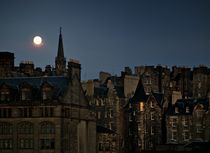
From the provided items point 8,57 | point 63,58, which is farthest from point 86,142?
point 63,58

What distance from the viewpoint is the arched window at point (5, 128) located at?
321 feet

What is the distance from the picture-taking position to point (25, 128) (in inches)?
3824

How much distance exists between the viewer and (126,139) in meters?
122

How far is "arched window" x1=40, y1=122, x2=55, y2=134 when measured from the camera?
96.2 m

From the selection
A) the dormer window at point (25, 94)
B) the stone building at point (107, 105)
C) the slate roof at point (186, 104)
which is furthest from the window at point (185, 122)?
the dormer window at point (25, 94)

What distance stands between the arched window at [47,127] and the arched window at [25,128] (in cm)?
154

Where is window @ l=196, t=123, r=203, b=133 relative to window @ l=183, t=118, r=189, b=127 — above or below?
below

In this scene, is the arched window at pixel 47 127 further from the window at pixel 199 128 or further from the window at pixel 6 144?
the window at pixel 199 128

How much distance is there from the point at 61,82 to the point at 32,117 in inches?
273

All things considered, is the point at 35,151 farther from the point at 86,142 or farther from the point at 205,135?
the point at 205,135

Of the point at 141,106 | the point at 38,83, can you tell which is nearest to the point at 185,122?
the point at 141,106

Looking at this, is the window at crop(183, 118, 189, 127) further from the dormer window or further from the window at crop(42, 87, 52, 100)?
the dormer window

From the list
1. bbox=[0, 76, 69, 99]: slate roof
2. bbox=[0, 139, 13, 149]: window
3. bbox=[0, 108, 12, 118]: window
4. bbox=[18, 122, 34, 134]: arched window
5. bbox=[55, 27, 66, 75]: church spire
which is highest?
bbox=[55, 27, 66, 75]: church spire

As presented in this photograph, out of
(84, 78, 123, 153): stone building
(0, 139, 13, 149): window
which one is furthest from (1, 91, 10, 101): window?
(84, 78, 123, 153): stone building
